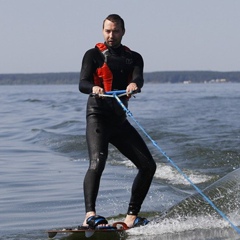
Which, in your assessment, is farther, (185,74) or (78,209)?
(185,74)

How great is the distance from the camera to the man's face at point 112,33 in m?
7.68

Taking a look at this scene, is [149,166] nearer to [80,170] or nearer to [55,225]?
[55,225]

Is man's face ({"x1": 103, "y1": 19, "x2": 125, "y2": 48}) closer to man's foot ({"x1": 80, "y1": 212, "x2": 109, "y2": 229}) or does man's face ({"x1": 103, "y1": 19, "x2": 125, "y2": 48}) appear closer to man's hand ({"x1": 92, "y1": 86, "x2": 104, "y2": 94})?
man's hand ({"x1": 92, "y1": 86, "x2": 104, "y2": 94})

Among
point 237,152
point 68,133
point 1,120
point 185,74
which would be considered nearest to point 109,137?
point 237,152

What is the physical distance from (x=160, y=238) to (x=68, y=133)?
15441 mm

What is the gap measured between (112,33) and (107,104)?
0.65 m

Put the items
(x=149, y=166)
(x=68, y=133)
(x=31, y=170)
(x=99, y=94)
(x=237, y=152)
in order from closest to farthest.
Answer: (x=99, y=94), (x=149, y=166), (x=31, y=170), (x=237, y=152), (x=68, y=133)

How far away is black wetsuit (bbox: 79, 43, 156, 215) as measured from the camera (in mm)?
7742

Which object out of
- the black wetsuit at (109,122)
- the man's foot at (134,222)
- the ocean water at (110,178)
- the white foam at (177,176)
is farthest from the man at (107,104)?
the white foam at (177,176)

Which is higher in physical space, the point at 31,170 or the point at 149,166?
the point at 149,166

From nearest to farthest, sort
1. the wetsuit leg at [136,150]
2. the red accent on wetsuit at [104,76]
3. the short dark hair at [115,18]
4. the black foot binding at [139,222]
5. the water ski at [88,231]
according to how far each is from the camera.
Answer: the water ski at [88,231], the short dark hair at [115,18], the red accent on wetsuit at [104,76], the wetsuit leg at [136,150], the black foot binding at [139,222]

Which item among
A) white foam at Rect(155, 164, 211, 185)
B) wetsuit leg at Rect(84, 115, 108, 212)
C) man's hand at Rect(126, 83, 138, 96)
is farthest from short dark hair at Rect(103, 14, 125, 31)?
white foam at Rect(155, 164, 211, 185)

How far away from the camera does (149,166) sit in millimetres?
8070

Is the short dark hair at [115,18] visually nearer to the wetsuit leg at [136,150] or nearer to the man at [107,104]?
the man at [107,104]
